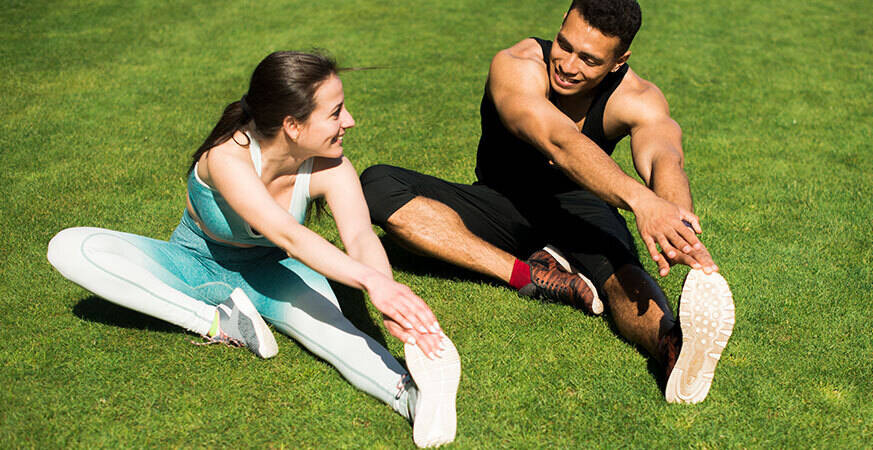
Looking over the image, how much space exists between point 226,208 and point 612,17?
7.23 feet

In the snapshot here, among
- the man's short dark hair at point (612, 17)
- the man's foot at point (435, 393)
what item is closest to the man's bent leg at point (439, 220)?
the man's short dark hair at point (612, 17)

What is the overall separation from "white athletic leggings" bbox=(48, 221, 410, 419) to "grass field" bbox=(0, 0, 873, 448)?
0.49 ft

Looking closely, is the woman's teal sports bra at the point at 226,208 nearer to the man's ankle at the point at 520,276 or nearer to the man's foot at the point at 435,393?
the man's foot at the point at 435,393

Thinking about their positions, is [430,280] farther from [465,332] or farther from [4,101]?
[4,101]

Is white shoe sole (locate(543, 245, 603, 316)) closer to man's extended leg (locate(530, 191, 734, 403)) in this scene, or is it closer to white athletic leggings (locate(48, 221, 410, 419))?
man's extended leg (locate(530, 191, 734, 403))

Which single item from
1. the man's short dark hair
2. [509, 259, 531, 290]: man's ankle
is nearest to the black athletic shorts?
[509, 259, 531, 290]: man's ankle

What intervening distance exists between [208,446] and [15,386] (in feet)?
3.31

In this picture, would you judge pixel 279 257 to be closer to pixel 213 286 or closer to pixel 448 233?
pixel 213 286

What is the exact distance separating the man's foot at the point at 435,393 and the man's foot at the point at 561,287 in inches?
52.4

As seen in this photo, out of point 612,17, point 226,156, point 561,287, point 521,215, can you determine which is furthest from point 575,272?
point 226,156

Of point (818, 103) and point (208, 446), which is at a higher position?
point (208, 446)

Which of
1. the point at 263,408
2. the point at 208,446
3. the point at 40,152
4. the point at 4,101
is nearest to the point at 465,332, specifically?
the point at 263,408

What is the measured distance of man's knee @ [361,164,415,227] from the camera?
411 centimetres

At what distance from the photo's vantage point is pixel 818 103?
796 cm
